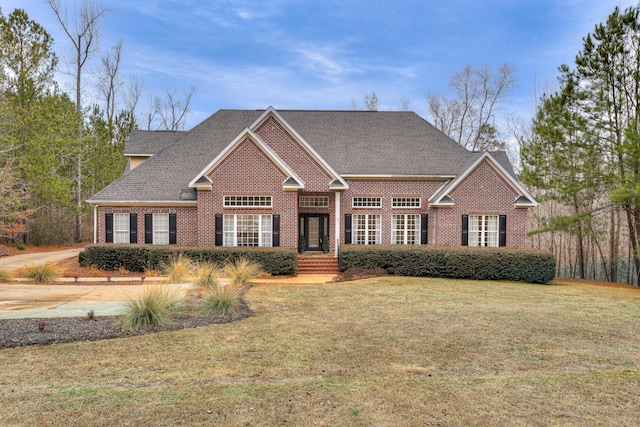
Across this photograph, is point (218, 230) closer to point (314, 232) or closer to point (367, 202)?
point (314, 232)

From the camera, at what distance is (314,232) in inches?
893

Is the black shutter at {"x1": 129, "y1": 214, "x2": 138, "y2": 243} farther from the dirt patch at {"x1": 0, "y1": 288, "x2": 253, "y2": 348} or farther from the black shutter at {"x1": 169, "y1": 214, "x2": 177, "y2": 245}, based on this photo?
the dirt patch at {"x1": 0, "y1": 288, "x2": 253, "y2": 348}

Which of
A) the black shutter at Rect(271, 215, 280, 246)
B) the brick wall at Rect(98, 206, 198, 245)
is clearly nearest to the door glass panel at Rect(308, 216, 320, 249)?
the black shutter at Rect(271, 215, 280, 246)

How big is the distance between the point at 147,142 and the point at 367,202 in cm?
1461

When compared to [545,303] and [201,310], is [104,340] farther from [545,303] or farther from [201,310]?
[545,303]

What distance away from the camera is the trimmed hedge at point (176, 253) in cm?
1777

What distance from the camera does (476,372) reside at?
21.0 feet

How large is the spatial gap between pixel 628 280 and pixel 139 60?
44309 millimetres

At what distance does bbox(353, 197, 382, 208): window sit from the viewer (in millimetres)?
22902

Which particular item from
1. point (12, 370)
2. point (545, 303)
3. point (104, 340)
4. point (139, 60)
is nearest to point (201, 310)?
point (104, 340)

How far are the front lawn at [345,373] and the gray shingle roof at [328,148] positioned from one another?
1325 cm

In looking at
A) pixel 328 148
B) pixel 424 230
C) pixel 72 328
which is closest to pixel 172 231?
pixel 328 148

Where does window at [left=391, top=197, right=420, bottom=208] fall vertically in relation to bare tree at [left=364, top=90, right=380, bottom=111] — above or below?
below

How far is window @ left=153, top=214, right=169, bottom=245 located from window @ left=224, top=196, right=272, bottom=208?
12.2 feet
